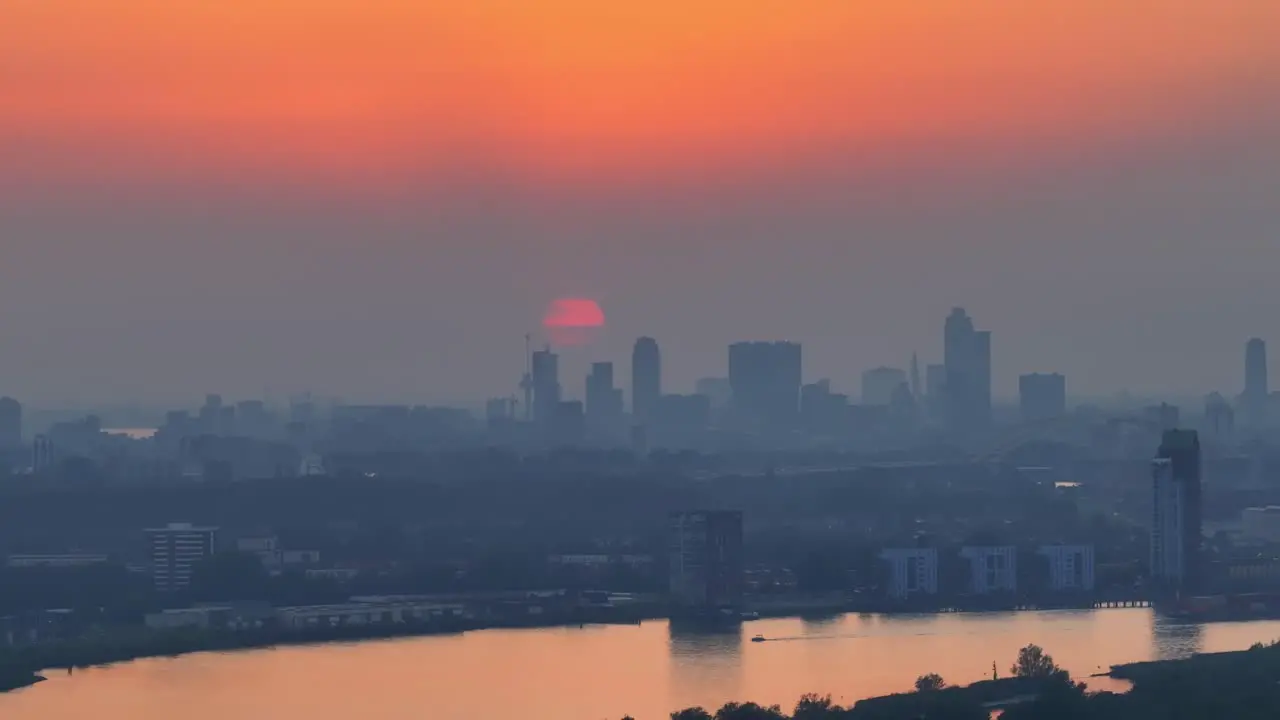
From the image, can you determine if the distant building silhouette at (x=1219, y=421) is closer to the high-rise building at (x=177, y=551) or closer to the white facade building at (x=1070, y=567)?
the white facade building at (x=1070, y=567)

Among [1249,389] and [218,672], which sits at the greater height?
[1249,389]

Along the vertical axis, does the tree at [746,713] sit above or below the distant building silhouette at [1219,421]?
below

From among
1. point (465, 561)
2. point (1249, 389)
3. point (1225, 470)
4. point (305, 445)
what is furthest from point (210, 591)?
point (1249, 389)

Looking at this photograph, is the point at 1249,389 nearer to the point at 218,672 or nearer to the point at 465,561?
the point at 465,561

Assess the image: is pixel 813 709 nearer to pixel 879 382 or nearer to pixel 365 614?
pixel 365 614

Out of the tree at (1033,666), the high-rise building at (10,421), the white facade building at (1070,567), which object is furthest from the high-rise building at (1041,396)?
→ the tree at (1033,666)

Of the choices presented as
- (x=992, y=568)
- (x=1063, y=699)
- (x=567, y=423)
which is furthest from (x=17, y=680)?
(x=567, y=423)

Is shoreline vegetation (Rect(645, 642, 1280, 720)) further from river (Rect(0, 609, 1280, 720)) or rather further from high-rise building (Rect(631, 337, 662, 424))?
high-rise building (Rect(631, 337, 662, 424))
